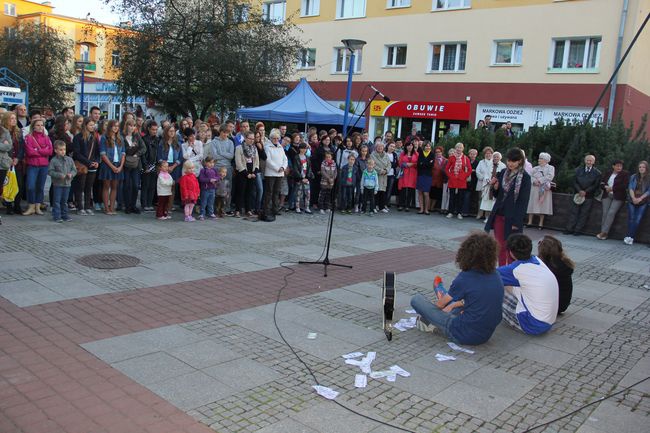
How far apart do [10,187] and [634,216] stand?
12.5 metres

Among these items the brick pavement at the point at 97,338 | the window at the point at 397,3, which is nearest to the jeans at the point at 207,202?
the brick pavement at the point at 97,338

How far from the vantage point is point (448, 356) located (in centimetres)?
529

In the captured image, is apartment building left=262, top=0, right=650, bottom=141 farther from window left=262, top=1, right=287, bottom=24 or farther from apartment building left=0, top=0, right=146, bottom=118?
apartment building left=0, top=0, right=146, bottom=118

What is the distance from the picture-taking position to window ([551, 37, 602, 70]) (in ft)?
81.9

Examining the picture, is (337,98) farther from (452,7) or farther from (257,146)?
(257,146)

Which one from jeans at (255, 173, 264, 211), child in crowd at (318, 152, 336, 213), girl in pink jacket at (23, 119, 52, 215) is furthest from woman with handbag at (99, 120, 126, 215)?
child in crowd at (318, 152, 336, 213)

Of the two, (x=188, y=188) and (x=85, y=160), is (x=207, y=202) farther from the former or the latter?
(x=85, y=160)

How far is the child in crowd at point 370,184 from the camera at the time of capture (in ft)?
48.2

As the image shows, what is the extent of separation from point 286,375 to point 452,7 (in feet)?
89.9

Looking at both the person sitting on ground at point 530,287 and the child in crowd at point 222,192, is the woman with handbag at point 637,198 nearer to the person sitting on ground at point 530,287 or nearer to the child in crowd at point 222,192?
the person sitting on ground at point 530,287

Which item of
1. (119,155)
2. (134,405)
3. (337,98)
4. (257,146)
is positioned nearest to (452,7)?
(337,98)

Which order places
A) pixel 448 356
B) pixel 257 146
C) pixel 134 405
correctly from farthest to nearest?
pixel 257 146 < pixel 448 356 < pixel 134 405

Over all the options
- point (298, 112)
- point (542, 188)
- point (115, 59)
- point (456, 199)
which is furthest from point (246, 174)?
point (115, 59)

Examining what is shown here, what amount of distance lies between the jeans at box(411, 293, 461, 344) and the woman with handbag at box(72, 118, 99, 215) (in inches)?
299
